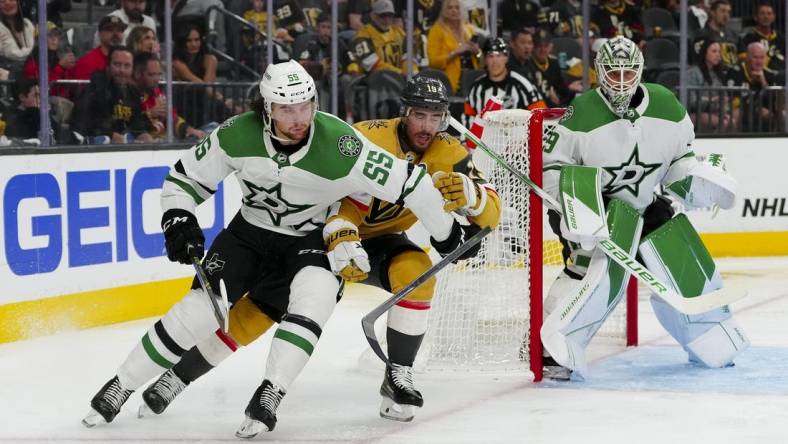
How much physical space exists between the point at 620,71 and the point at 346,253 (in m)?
1.32

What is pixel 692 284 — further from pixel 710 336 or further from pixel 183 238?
pixel 183 238

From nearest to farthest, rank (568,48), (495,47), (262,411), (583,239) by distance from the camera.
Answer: (262,411), (583,239), (495,47), (568,48)

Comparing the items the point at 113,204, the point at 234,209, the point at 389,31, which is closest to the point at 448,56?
the point at 389,31

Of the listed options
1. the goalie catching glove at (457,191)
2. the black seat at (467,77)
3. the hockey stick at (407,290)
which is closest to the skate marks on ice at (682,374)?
the hockey stick at (407,290)

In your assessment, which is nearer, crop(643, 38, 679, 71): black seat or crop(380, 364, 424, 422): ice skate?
crop(380, 364, 424, 422): ice skate

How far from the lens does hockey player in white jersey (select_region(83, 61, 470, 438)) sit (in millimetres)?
3816

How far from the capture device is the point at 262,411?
3.71m

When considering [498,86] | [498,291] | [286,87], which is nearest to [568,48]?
[498,86]

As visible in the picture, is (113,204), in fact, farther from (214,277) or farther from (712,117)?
(712,117)

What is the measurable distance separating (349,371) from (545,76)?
3.86m

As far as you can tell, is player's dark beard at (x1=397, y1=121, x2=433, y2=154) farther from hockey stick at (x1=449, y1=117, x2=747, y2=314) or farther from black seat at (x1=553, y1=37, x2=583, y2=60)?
black seat at (x1=553, y1=37, x2=583, y2=60)

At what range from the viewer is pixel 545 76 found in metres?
8.45

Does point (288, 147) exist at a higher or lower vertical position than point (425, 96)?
lower

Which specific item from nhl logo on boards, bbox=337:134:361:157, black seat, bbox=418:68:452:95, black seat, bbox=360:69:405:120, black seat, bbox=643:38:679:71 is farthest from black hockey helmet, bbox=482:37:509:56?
nhl logo on boards, bbox=337:134:361:157
